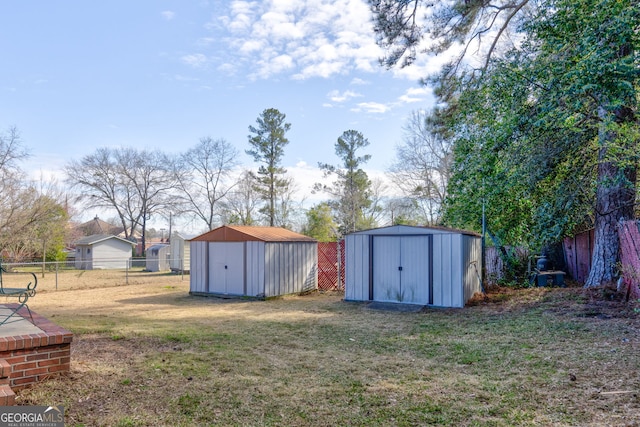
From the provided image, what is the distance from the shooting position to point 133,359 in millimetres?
4656

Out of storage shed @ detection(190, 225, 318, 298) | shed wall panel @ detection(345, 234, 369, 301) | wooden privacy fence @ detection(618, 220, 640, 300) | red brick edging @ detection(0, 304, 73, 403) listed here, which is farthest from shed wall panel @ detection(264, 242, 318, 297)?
wooden privacy fence @ detection(618, 220, 640, 300)

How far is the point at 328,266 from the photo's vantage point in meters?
12.9

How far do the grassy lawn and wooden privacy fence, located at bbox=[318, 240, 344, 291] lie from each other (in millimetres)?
4879

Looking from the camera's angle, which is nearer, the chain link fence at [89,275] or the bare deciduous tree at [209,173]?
the chain link fence at [89,275]

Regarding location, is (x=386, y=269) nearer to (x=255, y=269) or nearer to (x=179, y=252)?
(x=255, y=269)

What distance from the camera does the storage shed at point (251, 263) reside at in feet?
35.7

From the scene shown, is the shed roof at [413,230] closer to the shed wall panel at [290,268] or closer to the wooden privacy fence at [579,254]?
the shed wall panel at [290,268]

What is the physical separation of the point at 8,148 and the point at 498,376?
22.2 m

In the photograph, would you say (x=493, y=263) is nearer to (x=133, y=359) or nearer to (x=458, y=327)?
(x=458, y=327)

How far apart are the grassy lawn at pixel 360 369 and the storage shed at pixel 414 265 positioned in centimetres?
102

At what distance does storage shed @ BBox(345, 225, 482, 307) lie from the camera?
881 centimetres

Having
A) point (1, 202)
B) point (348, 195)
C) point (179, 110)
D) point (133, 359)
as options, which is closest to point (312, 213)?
point (348, 195)

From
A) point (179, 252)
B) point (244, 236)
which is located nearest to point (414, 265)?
point (244, 236)

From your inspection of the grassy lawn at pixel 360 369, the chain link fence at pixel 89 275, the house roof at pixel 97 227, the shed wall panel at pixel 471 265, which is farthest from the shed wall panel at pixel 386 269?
the house roof at pixel 97 227
